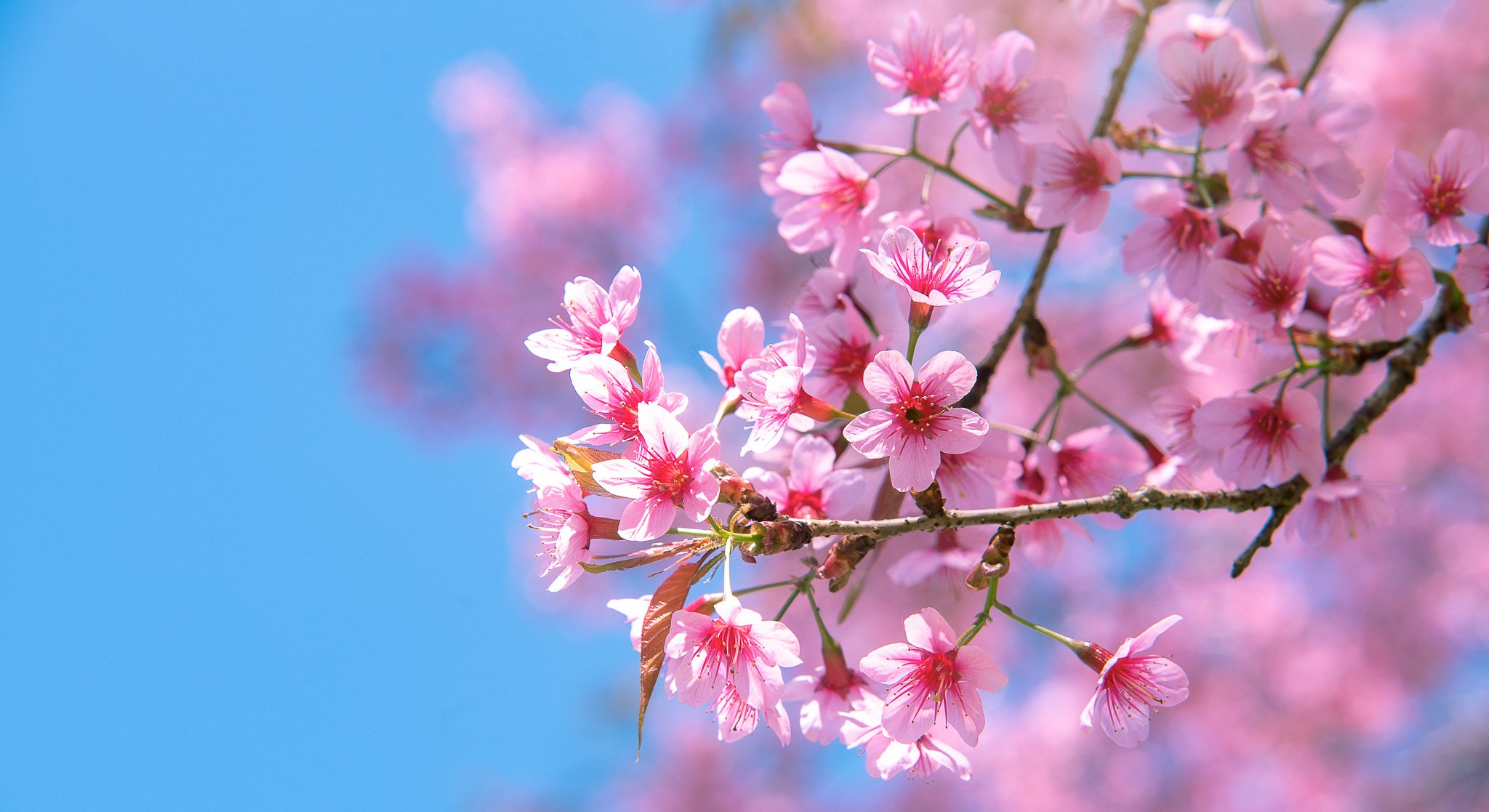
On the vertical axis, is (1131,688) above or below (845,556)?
below

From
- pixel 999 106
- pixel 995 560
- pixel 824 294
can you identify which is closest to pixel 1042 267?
pixel 999 106

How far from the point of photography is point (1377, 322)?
1.18 m

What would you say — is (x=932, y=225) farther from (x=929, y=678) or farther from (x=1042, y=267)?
(x=929, y=678)

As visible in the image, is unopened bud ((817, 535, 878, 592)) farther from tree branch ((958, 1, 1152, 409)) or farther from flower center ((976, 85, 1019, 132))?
flower center ((976, 85, 1019, 132))

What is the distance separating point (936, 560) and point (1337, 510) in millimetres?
536

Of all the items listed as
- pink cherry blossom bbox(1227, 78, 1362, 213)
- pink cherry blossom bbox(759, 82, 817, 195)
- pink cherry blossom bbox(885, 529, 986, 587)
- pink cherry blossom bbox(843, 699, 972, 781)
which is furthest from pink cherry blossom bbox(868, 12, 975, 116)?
pink cherry blossom bbox(843, 699, 972, 781)

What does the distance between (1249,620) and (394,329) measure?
573cm

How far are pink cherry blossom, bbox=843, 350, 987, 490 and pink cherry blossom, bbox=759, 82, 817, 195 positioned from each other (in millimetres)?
549

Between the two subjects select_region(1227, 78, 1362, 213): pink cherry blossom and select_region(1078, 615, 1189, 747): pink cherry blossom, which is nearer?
select_region(1078, 615, 1189, 747): pink cherry blossom

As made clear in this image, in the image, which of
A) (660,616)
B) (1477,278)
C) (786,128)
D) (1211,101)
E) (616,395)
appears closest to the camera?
(660,616)

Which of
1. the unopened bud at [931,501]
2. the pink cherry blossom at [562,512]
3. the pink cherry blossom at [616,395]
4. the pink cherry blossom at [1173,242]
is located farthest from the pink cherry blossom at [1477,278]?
the pink cherry blossom at [562,512]

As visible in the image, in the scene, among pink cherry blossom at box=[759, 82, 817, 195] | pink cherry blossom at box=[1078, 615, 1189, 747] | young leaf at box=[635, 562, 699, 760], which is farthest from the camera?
pink cherry blossom at box=[759, 82, 817, 195]

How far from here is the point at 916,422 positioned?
94 centimetres

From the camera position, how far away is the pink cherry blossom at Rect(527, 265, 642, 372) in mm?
1055
